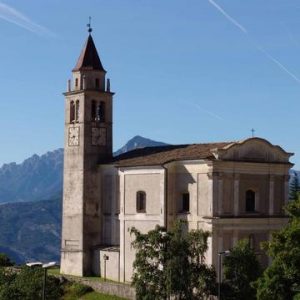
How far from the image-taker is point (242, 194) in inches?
1978

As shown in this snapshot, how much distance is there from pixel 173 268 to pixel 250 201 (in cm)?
1086

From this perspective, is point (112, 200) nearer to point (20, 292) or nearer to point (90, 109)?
point (90, 109)

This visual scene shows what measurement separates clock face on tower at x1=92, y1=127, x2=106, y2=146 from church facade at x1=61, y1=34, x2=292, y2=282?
0.24 ft

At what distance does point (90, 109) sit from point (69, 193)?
6476 millimetres

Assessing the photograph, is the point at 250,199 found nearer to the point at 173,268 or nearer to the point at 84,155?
the point at 173,268

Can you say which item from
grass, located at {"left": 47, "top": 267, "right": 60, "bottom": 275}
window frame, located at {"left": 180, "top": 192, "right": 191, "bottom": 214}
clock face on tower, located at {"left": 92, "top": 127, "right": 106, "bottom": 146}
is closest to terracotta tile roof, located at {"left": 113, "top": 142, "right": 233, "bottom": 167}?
clock face on tower, located at {"left": 92, "top": 127, "right": 106, "bottom": 146}

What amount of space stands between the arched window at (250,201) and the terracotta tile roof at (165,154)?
3733 millimetres

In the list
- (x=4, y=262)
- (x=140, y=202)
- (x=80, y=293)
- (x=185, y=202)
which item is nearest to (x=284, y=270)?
(x=185, y=202)

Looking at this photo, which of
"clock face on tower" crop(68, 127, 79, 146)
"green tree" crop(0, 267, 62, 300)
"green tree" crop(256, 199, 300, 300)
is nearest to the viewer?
"green tree" crop(256, 199, 300, 300)

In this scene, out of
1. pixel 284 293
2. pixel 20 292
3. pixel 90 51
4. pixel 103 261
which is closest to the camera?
pixel 284 293

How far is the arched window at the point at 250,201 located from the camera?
5091 centimetres

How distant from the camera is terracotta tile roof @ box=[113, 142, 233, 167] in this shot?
49.9m

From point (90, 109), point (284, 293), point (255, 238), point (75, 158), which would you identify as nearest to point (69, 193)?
point (75, 158)

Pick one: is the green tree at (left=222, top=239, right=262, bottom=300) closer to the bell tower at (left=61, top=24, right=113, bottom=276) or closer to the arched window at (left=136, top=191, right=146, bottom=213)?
the arched window at (left=136, top=191, right=146, bottom=213)
